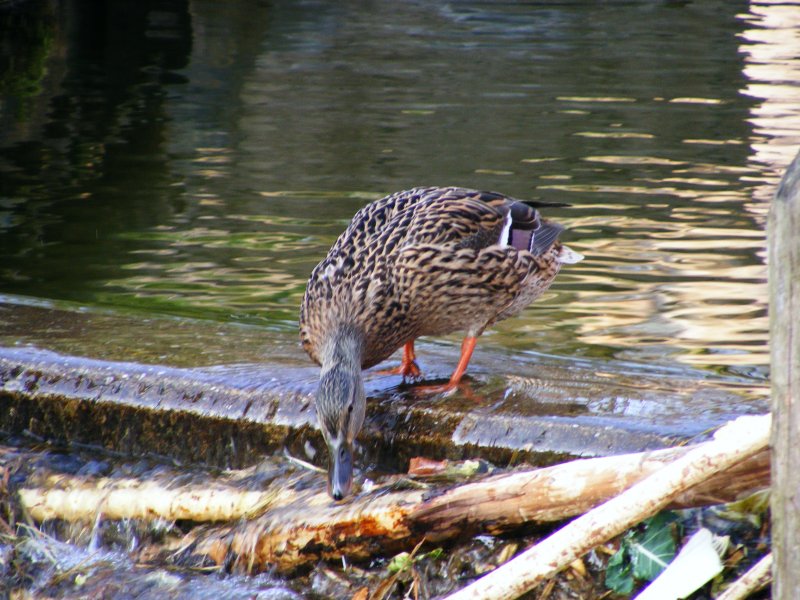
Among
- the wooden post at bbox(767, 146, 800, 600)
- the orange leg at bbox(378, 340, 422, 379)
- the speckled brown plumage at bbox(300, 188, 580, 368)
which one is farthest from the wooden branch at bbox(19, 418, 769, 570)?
the orange leg at bbox(378, 340, 422, 379)

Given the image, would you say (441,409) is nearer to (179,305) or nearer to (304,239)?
(179,305)

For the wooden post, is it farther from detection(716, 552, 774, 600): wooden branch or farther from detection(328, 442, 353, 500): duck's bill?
detection(328, 442, 353, 500): duck's bill

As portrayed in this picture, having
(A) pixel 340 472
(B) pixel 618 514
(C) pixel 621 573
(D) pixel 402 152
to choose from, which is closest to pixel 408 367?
(A) pixel 340 472

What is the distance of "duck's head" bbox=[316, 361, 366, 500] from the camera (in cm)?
396

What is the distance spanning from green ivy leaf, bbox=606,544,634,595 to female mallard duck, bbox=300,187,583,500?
1.01 meters

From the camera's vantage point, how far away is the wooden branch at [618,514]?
118 inches

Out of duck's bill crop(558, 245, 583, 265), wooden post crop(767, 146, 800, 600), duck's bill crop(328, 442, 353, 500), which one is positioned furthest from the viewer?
duck's bill crop(558, 245, 583, 265)

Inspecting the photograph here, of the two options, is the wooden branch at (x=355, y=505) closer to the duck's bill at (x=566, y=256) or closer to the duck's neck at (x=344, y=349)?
the duck's neck at (x=344, y=349)

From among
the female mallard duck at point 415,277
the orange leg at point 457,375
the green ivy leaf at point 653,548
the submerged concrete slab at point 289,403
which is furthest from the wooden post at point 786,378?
the orange leg at point 457,375

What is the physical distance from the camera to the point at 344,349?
174 inches

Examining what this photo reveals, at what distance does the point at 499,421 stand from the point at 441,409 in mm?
270

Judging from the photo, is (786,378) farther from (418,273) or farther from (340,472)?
(418,273)

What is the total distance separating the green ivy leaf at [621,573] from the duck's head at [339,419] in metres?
0.86

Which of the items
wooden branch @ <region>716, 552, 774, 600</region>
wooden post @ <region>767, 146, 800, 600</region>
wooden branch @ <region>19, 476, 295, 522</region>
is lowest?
wooden branch @ <region>19, 476, 295, 522</region>
